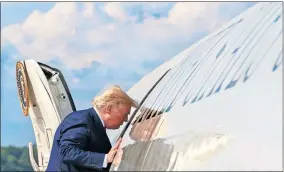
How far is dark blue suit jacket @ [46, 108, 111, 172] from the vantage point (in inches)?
158

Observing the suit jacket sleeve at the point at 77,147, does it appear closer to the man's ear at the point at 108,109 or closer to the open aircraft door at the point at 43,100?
the man's ear at the point at 108,109

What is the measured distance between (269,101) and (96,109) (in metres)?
1.99

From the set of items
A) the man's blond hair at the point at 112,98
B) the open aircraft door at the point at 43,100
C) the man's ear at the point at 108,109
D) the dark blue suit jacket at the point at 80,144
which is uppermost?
the man's blond hair at the point at 112,98

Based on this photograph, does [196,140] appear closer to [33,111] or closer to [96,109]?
[96,109]

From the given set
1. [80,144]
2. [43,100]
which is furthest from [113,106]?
[43,100]

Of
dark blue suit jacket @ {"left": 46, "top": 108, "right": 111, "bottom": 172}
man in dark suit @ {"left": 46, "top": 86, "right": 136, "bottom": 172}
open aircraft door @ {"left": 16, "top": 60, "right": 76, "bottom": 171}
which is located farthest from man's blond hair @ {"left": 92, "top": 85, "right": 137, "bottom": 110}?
open aircraft door @ {"left": 16, "top": 60, "right": 76, "bottom": 171}

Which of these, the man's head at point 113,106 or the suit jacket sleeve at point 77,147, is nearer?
the suit jacket sleeve at point 77,147

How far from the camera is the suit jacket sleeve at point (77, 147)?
401 cm

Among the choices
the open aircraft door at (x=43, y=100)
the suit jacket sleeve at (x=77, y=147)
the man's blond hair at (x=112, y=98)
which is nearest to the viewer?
the suit jacket sleeve at (x=77, y=147)

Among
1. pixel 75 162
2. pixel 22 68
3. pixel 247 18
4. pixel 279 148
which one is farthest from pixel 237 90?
pixel 22 68

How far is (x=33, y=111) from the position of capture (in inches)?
286

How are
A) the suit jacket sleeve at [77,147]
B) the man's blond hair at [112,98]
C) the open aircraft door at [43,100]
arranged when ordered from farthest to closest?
the open aircraft door at [43,100], the man's blond hair at [112,98], the suit jacket sleeve at [77,147]

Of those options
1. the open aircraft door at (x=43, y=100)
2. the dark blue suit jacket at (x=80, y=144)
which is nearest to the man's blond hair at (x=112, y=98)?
the dark blue suit jacket at (x=80, y=144)

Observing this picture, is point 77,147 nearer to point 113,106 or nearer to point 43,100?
point 113,106
